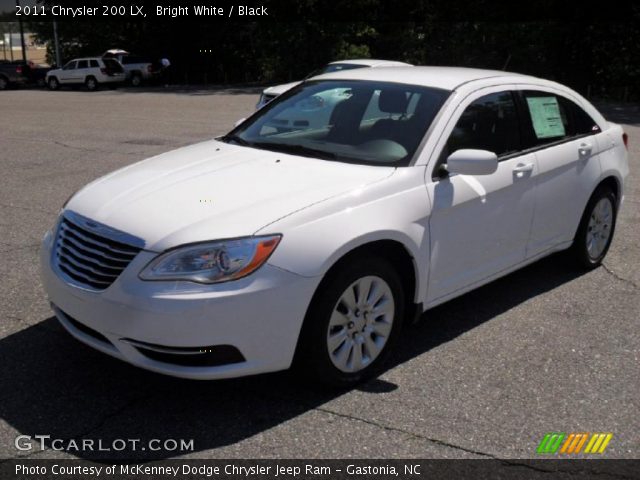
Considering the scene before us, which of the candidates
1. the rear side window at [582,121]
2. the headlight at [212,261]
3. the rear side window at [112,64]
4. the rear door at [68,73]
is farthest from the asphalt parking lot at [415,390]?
the rear door at [68,73]

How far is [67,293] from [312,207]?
130 cm

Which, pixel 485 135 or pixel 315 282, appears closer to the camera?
pixel 315 282

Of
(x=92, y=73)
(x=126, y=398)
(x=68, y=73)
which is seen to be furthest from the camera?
(x=68, y=73)

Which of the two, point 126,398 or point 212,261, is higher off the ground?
point 212,261

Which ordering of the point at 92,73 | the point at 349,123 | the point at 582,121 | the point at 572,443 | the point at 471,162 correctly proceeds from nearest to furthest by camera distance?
the point at 572,443 < the point at 471,162 < the point at 349,123 < the point at 582,121 < the point at 92,73

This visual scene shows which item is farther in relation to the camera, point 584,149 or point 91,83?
point 91,83

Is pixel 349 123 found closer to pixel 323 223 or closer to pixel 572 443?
pixel 323 223

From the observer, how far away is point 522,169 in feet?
16.4

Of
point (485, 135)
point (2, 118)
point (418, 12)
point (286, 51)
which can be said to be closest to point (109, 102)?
point (2, 118)

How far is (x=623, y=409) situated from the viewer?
3.93 metres

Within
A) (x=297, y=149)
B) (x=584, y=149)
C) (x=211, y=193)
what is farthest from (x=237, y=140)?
(x=584, y=149)

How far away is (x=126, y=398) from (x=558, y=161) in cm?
331

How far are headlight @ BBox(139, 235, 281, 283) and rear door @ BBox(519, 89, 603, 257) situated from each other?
2.40m

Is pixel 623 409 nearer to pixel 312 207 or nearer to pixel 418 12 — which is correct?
pixel 312 207
